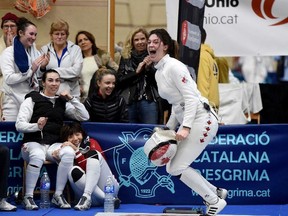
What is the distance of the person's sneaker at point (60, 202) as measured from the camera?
1101 cm

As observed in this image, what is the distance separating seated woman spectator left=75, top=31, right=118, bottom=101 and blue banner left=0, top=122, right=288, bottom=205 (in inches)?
33.5

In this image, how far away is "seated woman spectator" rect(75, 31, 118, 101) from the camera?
12062mm

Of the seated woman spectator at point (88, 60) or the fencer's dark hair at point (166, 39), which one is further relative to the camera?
the seated woman spectator at point (88, 60)

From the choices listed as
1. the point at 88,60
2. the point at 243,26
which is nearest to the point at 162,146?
the point at 88,60

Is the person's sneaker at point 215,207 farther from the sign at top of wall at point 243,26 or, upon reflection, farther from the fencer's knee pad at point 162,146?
the sign at top of wall at point 243,26

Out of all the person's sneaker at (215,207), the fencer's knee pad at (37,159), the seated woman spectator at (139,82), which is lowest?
the person's sneaker at (215,207)

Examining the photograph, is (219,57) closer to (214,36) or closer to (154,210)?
(214,36)

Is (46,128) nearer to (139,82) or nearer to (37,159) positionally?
(37,159)

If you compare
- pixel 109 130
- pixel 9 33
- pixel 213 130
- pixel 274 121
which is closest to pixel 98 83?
pixel 109 130

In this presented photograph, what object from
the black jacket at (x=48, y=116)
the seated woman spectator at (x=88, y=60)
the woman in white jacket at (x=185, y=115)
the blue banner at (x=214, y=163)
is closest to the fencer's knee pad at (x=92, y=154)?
the blue banner at (x=214, y=163)

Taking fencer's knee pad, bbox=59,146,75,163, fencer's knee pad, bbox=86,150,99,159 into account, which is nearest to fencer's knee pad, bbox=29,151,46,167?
fencer's knee pad, bbox=59,146,75,163

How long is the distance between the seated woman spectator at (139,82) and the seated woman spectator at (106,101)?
0.14 meters

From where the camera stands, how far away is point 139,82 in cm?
1166

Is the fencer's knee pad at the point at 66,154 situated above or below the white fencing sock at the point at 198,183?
above
